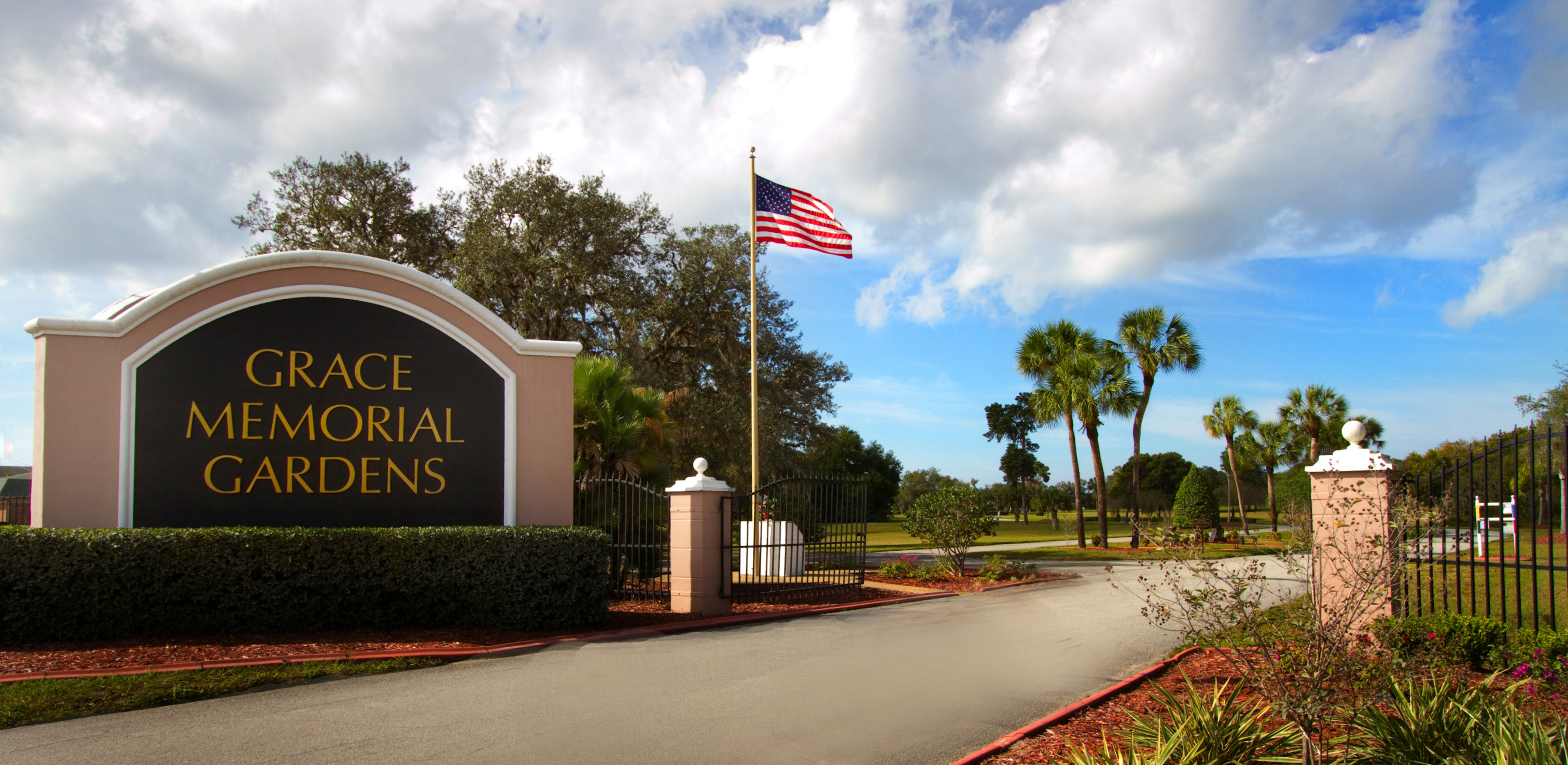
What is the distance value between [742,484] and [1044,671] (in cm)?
2131

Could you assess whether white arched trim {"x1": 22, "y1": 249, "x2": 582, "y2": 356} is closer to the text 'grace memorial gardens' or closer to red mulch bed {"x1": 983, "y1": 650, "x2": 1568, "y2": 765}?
the text 'grace memorial gardens'

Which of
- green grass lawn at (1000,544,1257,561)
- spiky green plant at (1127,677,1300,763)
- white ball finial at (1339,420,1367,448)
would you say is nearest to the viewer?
spiky green plant at (1127,677,1300,763)

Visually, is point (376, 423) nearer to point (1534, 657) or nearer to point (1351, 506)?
point (1351, 506)

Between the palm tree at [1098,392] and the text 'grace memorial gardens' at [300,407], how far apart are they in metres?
22.3

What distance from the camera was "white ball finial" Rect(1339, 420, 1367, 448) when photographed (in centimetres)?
777

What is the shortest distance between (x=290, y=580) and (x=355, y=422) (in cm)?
207

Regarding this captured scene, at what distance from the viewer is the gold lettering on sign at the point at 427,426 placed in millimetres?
11641

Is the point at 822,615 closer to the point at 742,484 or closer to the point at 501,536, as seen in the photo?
the point at 501,536

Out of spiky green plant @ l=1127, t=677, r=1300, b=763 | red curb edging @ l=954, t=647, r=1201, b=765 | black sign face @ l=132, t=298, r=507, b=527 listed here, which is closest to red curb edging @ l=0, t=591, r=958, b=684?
black sign face @ l=132, t=298, r=507, b=527

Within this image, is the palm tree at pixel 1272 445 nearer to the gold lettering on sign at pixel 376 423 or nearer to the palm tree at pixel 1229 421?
the palm tree at pixel 1229 421

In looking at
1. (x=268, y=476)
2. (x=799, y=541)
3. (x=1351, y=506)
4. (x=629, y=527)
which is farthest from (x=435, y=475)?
(x=1351, y=506)

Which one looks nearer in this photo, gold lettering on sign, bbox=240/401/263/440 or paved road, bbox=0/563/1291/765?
paved road, bbox=0/563/1291/765

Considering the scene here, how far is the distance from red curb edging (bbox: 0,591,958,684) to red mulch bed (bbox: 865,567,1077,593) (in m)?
5.21

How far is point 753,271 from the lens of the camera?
18375 mm
